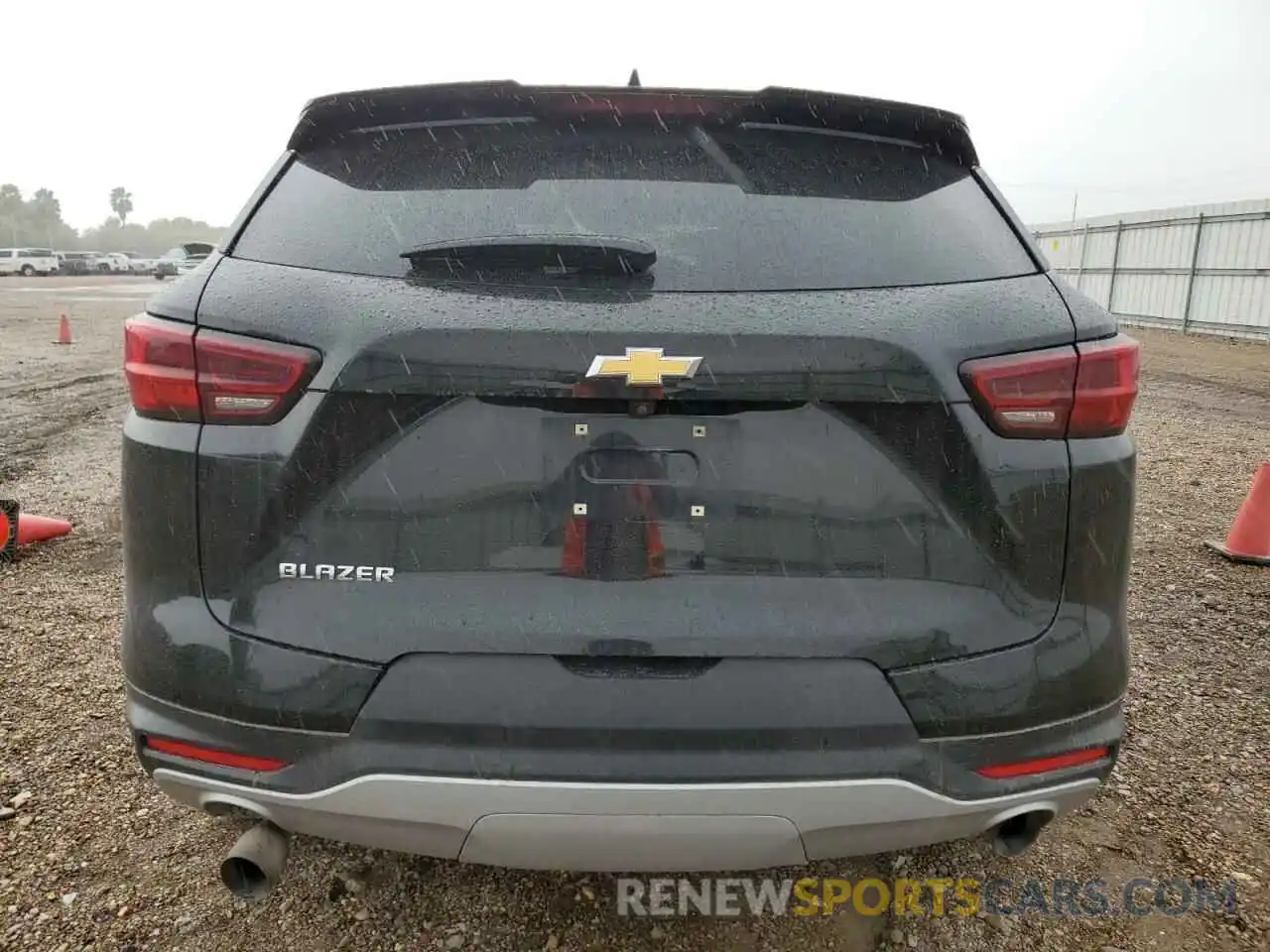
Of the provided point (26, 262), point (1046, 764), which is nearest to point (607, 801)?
point (1046, 764)

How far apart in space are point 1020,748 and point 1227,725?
2172 millimetres

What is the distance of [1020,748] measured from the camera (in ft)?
5.66

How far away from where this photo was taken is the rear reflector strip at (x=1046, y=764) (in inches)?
67.7

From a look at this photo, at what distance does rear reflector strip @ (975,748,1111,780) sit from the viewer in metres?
1.72

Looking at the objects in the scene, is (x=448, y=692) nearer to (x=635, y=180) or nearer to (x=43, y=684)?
(x=635, y=180)

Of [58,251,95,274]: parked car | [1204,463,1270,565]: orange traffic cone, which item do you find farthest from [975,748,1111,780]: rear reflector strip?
[58,251,95,274]: parked car

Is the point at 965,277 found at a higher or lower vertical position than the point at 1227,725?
higher

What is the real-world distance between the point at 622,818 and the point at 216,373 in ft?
3.66

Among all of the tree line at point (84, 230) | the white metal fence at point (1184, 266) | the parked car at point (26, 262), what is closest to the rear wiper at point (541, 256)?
the white metal fence at point (1184, 266)

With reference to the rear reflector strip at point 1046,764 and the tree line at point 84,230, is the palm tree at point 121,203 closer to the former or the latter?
the tree line at point 84,230

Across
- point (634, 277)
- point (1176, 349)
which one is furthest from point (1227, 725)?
point (1176, 349)

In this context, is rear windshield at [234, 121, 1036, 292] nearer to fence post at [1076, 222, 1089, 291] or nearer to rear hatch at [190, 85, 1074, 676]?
rear hatch at [190, 85, 1074, 676]

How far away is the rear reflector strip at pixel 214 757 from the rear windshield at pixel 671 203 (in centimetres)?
97

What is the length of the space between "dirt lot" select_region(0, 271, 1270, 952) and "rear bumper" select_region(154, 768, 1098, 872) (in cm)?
64
